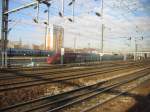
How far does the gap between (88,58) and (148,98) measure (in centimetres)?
4242

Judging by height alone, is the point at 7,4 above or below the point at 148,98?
above

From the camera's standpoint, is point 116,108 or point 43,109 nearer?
point 43,109

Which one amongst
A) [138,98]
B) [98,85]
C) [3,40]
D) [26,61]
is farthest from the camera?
[26,61]

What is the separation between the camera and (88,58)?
55750 millimetres

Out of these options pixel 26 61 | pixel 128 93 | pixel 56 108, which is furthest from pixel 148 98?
pixel 26 61

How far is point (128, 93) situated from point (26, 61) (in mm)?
28839

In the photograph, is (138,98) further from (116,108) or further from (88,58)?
(88,58)

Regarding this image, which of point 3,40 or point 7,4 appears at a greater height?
point 7,4

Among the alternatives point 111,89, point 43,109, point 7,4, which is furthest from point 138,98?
point 7,4

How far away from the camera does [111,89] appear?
615 inches

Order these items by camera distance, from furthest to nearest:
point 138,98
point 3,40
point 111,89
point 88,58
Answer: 1. point 88,58
2. point 3,40
3. point 111,89
4. point 138,98

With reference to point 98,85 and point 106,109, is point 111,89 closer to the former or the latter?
point 98,85

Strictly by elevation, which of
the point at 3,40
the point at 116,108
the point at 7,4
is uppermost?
the point at 7,4

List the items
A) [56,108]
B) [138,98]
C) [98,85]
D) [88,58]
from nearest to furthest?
[56,108]
[138,98]
[98,85]
[88,58]
